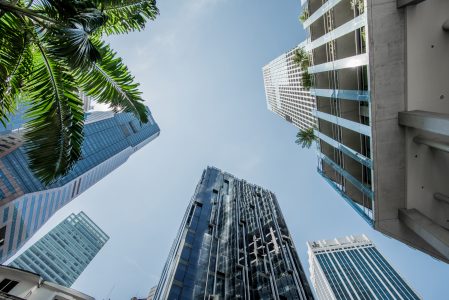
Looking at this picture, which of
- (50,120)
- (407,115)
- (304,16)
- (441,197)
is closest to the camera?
(50,120)

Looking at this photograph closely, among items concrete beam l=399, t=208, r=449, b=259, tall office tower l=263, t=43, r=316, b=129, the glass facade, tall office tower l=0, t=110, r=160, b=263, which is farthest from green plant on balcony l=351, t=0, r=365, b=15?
tall office tower l=263, t=43, r=316, b=129

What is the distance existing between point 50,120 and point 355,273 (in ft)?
502

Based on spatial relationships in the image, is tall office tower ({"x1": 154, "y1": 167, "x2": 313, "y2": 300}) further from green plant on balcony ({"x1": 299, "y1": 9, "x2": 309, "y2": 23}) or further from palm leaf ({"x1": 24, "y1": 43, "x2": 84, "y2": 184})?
green plant on balcony ({"x1": 299, "y1": 9, "x2": 309, "y2": 23})

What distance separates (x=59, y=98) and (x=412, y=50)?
14.0 meters

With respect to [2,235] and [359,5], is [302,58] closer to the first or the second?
[359,5]

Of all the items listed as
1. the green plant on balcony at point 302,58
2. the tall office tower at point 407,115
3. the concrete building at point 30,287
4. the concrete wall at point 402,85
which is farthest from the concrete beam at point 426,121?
the concrete building at point 30,287

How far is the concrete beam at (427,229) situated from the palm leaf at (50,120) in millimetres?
14127

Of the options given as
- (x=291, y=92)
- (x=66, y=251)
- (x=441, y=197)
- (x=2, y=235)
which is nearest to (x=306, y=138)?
(x=441, y=197)

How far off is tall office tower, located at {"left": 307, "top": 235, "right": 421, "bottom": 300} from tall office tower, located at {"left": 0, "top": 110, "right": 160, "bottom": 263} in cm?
11900

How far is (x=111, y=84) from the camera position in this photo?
7.34m

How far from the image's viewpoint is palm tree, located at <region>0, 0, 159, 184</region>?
541 centimetres

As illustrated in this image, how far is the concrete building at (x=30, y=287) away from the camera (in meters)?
19.4

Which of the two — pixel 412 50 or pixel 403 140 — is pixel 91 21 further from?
pixel 403 140

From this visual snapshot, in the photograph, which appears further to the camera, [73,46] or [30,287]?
[30,287]
